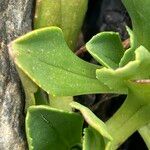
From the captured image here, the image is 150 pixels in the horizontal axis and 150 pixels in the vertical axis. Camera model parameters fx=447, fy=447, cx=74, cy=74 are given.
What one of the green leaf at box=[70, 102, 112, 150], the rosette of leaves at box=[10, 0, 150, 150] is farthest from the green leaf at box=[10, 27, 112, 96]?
the green leaf at box=[70, 102, 112, 150]

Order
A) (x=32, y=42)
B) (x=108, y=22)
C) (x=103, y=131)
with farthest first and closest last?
(x=108, y=22) → (x=32, y=42) → (x=103, y=131)

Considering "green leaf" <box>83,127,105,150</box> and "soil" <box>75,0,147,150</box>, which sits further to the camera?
"soil" <box>75,0,147,150</box>

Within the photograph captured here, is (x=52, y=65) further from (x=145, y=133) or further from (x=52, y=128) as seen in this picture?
(x=145, y=133)

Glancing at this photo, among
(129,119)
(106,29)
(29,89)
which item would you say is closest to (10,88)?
(29,89)

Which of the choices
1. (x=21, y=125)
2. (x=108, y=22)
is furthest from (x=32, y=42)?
(x=108, y=22)

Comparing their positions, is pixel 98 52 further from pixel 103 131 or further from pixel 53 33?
pixel 103 131

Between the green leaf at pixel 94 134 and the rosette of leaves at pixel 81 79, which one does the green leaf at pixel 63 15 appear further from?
the green leaf at pixel 94 134

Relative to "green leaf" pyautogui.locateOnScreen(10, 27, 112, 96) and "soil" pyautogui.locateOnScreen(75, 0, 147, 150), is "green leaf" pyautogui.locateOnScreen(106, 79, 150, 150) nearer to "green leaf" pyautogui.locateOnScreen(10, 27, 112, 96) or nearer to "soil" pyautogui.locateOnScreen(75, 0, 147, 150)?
"green leaf" pyautogui.locateOnScreen(10, 27, 112, 96)
